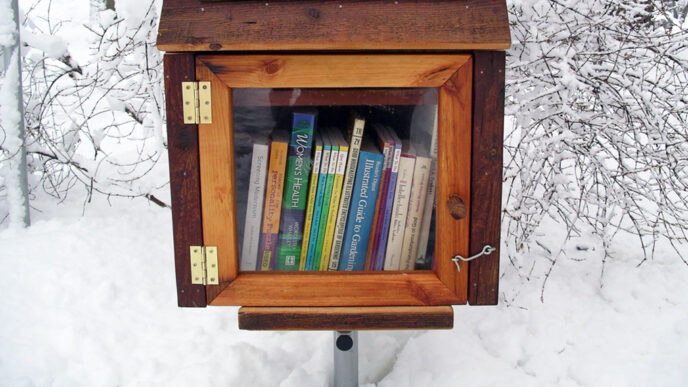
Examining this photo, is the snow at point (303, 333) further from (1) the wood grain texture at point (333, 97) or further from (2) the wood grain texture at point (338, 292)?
(1) the wood grain texture at point (333, 97)

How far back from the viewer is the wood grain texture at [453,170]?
45.9 inches

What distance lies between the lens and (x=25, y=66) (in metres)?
2.52

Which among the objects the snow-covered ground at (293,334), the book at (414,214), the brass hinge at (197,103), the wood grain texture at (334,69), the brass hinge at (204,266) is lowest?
the snow-covered ground at (293,334)

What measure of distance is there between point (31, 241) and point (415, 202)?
1.51 m

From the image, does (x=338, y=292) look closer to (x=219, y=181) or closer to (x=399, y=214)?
(x=399, y=214)

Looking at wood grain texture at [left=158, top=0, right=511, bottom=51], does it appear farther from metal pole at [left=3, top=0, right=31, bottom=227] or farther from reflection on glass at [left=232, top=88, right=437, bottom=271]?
metal pole at [left=3, top=0, right=31, bottom=227]

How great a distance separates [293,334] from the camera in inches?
76.5

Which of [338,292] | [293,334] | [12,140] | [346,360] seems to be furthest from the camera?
[12,140]

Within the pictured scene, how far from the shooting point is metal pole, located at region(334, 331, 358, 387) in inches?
60.7

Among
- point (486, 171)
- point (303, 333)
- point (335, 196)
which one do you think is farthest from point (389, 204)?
point (303, 333)

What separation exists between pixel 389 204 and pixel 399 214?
29 mm

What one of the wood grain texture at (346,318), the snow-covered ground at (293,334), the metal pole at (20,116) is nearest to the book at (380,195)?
the wood grain texture at (346,318)

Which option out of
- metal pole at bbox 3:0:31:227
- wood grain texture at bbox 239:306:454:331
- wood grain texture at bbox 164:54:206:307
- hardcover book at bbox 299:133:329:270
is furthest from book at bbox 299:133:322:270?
metal pole at bbox 3:0:31:227

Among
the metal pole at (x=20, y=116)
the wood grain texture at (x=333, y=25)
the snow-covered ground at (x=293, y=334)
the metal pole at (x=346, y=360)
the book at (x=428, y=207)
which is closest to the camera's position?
the wood grain texture at (x=333, y=25)
